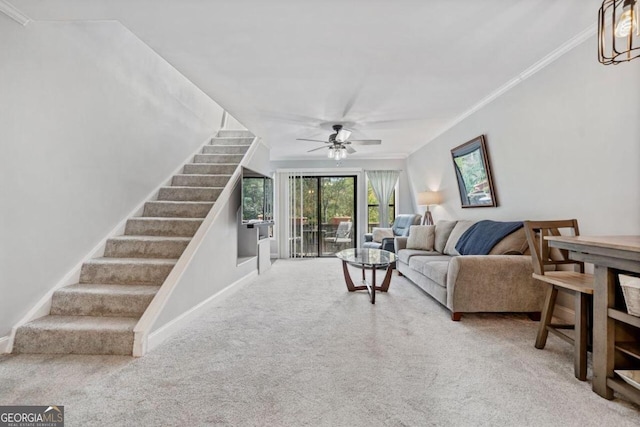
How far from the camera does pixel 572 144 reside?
2512 mm

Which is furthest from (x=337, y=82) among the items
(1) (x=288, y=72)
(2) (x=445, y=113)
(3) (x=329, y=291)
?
(3) (x=329, y=291)

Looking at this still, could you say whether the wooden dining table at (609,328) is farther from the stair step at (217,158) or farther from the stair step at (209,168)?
the stair step at (217,158)

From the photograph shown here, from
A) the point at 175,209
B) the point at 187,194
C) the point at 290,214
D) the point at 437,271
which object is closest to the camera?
the point at 437,271

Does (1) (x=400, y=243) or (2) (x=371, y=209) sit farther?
(2) (x=371, y=209)

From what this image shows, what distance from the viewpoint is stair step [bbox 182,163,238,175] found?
4.38 metres

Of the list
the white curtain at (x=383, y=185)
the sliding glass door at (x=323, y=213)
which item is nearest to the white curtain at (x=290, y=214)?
the sliding glass door at (x=323, y=213)

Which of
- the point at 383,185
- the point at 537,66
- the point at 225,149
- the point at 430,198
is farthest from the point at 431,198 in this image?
the point at 225,149

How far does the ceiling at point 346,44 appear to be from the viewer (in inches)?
77.2

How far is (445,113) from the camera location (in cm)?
409

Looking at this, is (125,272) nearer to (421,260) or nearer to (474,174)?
(421,260)

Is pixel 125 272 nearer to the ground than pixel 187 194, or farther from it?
nearer to the ground

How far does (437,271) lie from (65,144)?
11.7 ft

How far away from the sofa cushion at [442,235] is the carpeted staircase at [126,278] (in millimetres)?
3155

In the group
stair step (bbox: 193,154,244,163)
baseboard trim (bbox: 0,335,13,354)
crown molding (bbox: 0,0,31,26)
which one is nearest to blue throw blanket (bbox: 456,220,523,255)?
stair step (bbox: 193,154,244,163)
